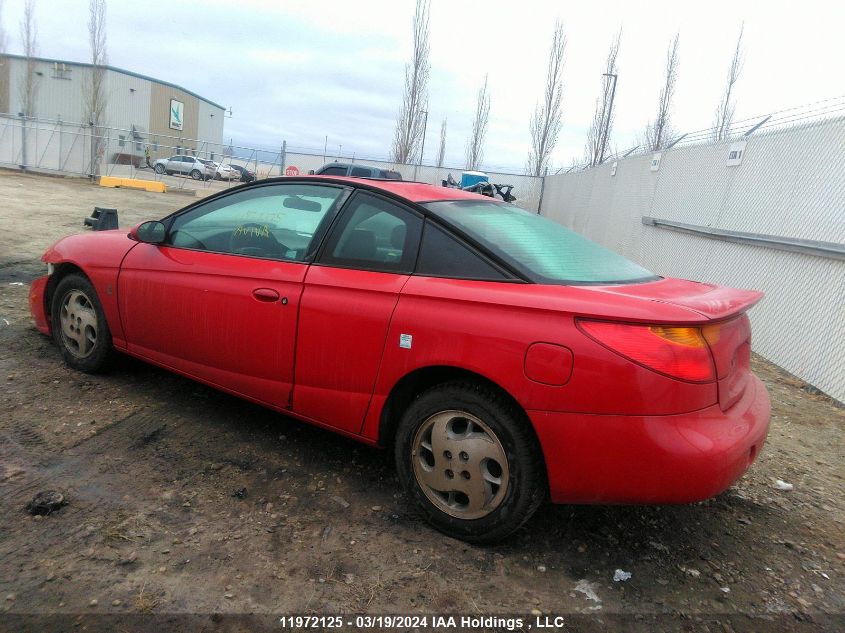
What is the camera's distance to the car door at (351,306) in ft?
9.33

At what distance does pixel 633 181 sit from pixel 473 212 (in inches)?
424

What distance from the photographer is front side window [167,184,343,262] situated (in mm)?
3293

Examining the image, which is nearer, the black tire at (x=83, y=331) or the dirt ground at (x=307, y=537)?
the dirt ground at (x=307, y=537)

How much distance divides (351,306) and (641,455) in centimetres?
139

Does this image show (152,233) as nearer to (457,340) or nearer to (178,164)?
(457,340)

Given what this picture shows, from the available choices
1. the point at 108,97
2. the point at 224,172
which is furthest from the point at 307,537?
the point at 108,97

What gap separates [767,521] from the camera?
3.13 metres

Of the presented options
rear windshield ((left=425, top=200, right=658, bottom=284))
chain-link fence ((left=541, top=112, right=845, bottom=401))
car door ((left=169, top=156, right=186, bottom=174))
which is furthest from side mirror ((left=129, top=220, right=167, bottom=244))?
car door ((left=169, top=156, right=186, bottom=174))

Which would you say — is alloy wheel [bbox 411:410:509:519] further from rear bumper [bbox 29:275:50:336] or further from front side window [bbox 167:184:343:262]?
rear bumper [bbox 29:275:50:336]

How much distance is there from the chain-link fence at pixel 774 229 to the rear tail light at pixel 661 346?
12.2 feet

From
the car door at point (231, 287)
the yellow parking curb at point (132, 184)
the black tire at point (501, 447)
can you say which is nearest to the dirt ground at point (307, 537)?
the black tire at point (501, 447)

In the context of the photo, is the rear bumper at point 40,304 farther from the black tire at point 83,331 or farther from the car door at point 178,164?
the car door at point 178,164

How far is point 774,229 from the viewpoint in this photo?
6660mm

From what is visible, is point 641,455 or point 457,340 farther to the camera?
point 457,340
